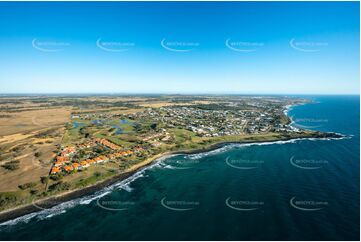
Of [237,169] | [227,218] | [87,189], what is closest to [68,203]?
[87,189]

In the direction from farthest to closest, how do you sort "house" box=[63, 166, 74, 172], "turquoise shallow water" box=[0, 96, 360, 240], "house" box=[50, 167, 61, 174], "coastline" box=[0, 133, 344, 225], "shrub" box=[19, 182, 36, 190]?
"house" box=[63, 166, 74, 172] < "house" box=[50, 167, 61, 174] < "shrub" box=[19, 182, 36, 190] < "coastline" box=[0, 133, 344, 225] < "turquoise shallow water" box=[0, 96, 360, 240]

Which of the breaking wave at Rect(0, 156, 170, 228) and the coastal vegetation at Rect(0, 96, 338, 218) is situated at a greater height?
the coastal vegetation at Rect(0, 96, 338, 218)

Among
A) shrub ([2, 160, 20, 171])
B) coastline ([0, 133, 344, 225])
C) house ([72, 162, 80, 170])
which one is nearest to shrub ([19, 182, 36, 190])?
coastline ([0, 133, 344, 225])

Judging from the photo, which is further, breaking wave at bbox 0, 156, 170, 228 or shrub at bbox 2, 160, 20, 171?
shrub at bbox 2, 160, 20, 171

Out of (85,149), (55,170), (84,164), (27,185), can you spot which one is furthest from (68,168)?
(85,149)

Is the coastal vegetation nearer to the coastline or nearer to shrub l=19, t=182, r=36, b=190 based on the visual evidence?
shrub l=19, t=182, r=36, b=190

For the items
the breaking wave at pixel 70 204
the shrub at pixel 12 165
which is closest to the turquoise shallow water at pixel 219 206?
the breaking wave at pixel 70 204

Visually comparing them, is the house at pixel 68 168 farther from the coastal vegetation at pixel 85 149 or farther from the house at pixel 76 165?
the house at pixel 76 165

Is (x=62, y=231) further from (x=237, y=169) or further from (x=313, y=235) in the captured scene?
(x=237, y=169)

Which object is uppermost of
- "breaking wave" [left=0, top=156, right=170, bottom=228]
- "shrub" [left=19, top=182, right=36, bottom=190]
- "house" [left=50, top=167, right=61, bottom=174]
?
"house" [left=50, top=167, right=61, bottom=174]

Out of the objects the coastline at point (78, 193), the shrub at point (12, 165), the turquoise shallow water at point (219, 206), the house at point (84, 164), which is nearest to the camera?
the turquoise shallow water at point (219, 206)
